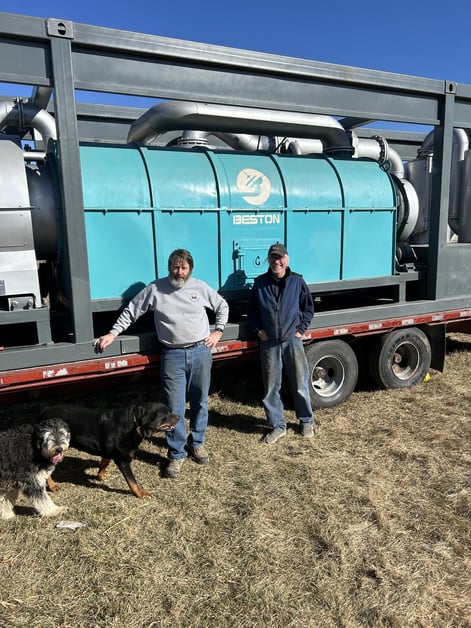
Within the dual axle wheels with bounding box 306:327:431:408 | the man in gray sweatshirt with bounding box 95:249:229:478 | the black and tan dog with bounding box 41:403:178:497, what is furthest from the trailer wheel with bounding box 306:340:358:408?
the black and tan dog with bounding box 41:403:178:497

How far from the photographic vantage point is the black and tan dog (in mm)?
3686

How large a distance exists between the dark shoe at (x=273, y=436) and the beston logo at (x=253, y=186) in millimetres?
2309

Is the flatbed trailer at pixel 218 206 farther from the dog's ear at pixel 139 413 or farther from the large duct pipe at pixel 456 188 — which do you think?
the dog's ear at pixel 139 413

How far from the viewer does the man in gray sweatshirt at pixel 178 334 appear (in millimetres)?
4137

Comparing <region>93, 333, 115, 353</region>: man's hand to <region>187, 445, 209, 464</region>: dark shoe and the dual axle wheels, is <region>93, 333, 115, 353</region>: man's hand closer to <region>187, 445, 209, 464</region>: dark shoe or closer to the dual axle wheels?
<region>187, 445, 209, 464</region>: dark shoe

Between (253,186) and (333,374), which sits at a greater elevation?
(253,186)

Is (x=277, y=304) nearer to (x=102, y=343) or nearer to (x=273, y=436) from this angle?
(x=273, y=436)

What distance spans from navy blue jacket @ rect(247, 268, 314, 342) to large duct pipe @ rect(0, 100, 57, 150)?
3.80 meters

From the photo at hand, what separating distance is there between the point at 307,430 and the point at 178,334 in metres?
1.70

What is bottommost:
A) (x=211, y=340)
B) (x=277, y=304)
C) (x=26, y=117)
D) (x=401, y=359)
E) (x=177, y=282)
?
(x=401, y=359)

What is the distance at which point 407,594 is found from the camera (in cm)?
276

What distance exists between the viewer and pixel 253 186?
502 centimetres

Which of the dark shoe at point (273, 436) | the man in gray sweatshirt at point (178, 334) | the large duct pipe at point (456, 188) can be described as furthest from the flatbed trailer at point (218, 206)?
the dark shoe at point (273, 436)

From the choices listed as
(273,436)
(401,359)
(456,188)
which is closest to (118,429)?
(273,436)
